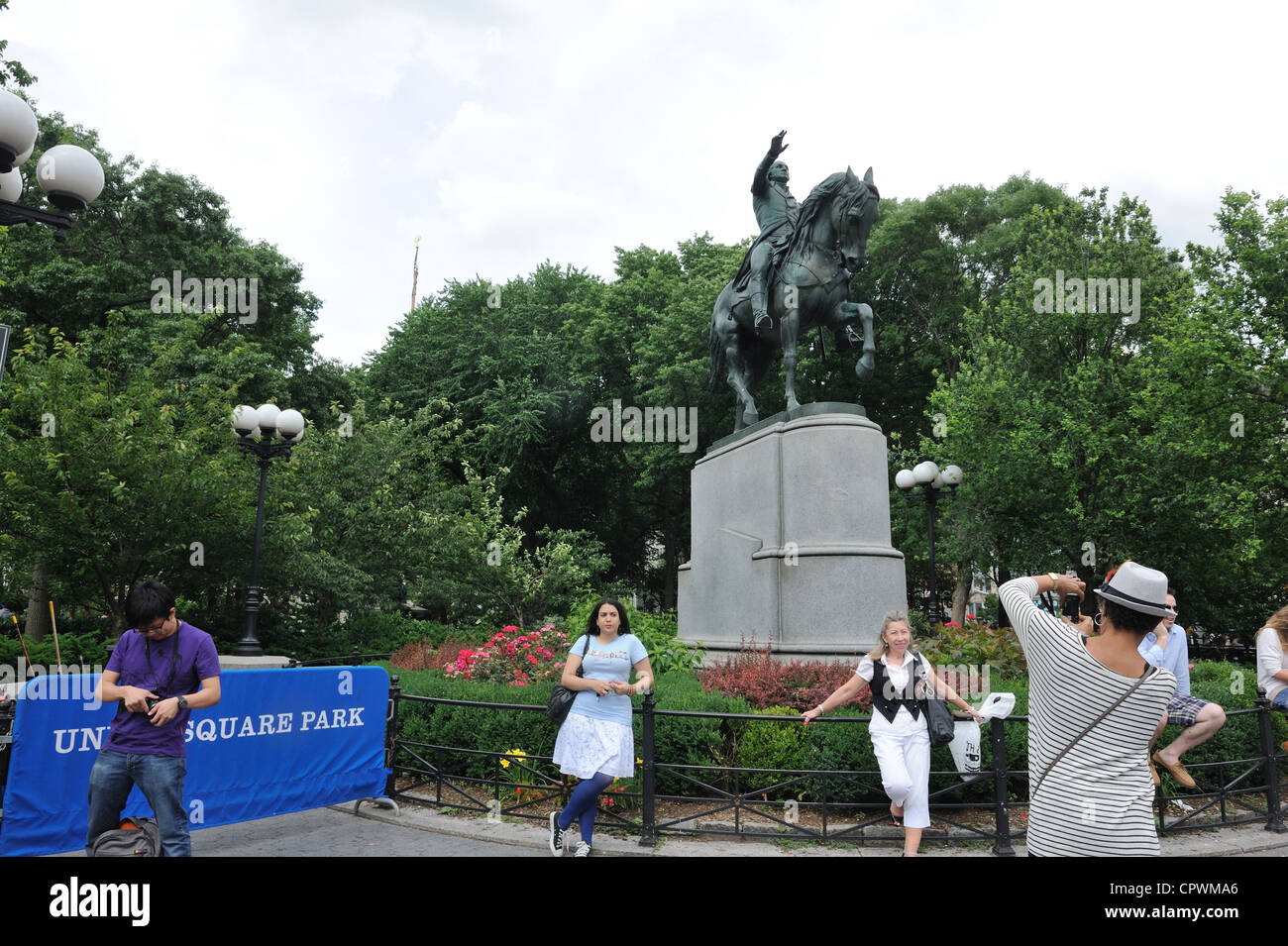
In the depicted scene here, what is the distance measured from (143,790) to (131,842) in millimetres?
301

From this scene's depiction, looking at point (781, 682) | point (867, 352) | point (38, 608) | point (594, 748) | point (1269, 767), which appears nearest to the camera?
point (594, 748)

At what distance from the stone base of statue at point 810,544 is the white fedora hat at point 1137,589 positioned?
7.10 metres

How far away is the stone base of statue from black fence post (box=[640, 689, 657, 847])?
3.85 meters

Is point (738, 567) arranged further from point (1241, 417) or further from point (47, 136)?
point (47, 136)

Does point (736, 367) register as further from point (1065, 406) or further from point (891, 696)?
point (1065, 406)

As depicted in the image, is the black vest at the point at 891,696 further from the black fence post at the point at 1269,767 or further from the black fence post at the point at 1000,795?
the black fence post at the point at 1269,767

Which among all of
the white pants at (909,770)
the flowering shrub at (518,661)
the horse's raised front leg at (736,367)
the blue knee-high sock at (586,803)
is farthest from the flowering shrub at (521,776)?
the horse's raised front leg at (736,367)

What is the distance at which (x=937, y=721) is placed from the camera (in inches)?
239

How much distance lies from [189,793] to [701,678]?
5738mm

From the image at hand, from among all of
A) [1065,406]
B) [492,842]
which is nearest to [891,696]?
[492,842]

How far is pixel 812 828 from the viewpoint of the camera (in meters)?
7.11

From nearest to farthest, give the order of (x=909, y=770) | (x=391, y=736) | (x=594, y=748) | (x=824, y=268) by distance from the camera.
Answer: (x=594, y=748), (x=909, y=770), (x=391, y=736), (x=824, y=268)
